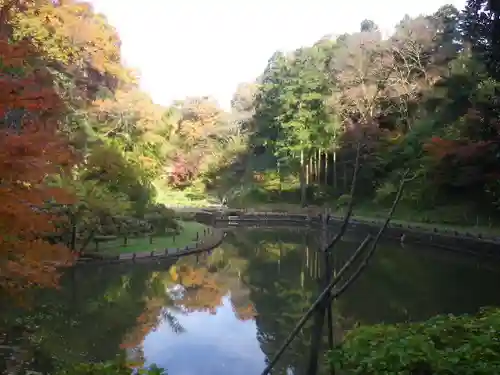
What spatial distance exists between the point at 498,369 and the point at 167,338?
862 centimetres

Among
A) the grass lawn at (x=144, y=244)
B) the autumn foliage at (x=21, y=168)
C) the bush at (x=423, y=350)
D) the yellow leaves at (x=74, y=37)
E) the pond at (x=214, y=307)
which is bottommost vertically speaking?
the pond at (x=214, y=307)

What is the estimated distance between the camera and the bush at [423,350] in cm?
369

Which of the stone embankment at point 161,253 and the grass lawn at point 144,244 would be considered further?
the grass lawn at point 144,244

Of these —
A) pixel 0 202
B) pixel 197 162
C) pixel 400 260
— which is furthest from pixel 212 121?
pixel 0 202

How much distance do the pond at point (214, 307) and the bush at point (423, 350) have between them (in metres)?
0.95

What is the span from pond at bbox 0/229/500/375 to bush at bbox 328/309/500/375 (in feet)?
3.12

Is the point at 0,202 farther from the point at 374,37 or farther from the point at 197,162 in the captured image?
the point at 197,162

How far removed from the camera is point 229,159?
50.4m

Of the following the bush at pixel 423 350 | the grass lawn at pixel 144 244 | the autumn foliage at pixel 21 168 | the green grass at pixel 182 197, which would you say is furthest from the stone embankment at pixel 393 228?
the green grass at pixel 182 197

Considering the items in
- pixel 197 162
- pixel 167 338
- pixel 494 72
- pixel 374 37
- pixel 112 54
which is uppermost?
pixel 374 37

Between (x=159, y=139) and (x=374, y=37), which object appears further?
(x=374, y=37)

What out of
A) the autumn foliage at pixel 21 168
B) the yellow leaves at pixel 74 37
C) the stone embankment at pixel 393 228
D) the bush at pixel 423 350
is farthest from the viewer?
the yellow leaves at pixel 74 37

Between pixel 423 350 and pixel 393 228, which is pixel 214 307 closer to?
pixel 423 350

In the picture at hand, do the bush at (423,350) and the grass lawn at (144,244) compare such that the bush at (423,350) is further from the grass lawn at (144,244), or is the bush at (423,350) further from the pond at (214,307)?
the grass lawn at (144,244)
